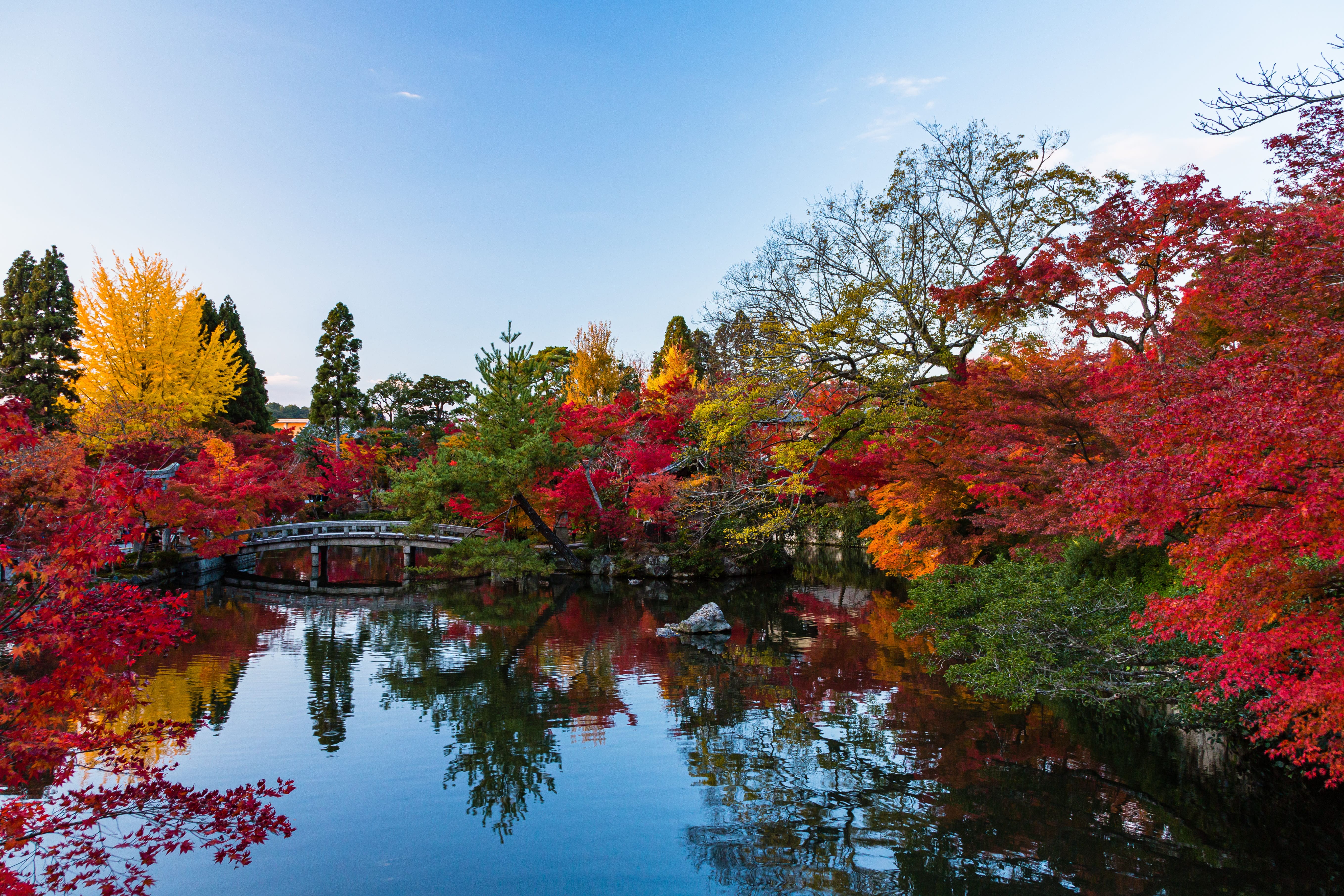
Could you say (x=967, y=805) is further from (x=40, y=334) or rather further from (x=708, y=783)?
(x=40, y=334)

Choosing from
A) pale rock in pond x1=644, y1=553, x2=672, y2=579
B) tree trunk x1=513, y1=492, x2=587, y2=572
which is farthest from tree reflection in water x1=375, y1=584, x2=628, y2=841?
pale rock in pond x1=644, y1=553, x2=672, y2=579

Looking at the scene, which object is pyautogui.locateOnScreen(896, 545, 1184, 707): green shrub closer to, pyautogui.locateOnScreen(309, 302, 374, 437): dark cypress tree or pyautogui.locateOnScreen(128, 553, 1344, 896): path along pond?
pyautogui.locateOnScreen(128, 553, 1344, 896): path along pond

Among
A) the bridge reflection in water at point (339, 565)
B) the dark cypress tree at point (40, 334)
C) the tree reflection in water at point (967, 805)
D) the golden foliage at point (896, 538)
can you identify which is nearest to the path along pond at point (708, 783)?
the tree reflection in water at point (967, 805)

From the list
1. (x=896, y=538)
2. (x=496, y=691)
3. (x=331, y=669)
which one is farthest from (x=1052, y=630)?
(x=331, y=669)

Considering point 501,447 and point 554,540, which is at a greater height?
point 501,447

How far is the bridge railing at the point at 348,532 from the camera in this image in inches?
866

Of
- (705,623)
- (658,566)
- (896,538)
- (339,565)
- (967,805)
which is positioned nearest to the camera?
(967,805)

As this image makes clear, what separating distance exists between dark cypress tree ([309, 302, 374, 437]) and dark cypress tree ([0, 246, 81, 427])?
818 centimetres

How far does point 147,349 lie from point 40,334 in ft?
16.4

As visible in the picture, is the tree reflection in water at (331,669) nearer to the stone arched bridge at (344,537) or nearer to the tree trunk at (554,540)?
the stone arched bridge at (344,537)

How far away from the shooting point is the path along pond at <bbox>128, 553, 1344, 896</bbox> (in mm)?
5094

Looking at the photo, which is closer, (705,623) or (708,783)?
(708,783)

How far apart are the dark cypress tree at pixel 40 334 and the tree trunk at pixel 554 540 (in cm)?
1662

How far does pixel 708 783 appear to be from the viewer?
6.76m
